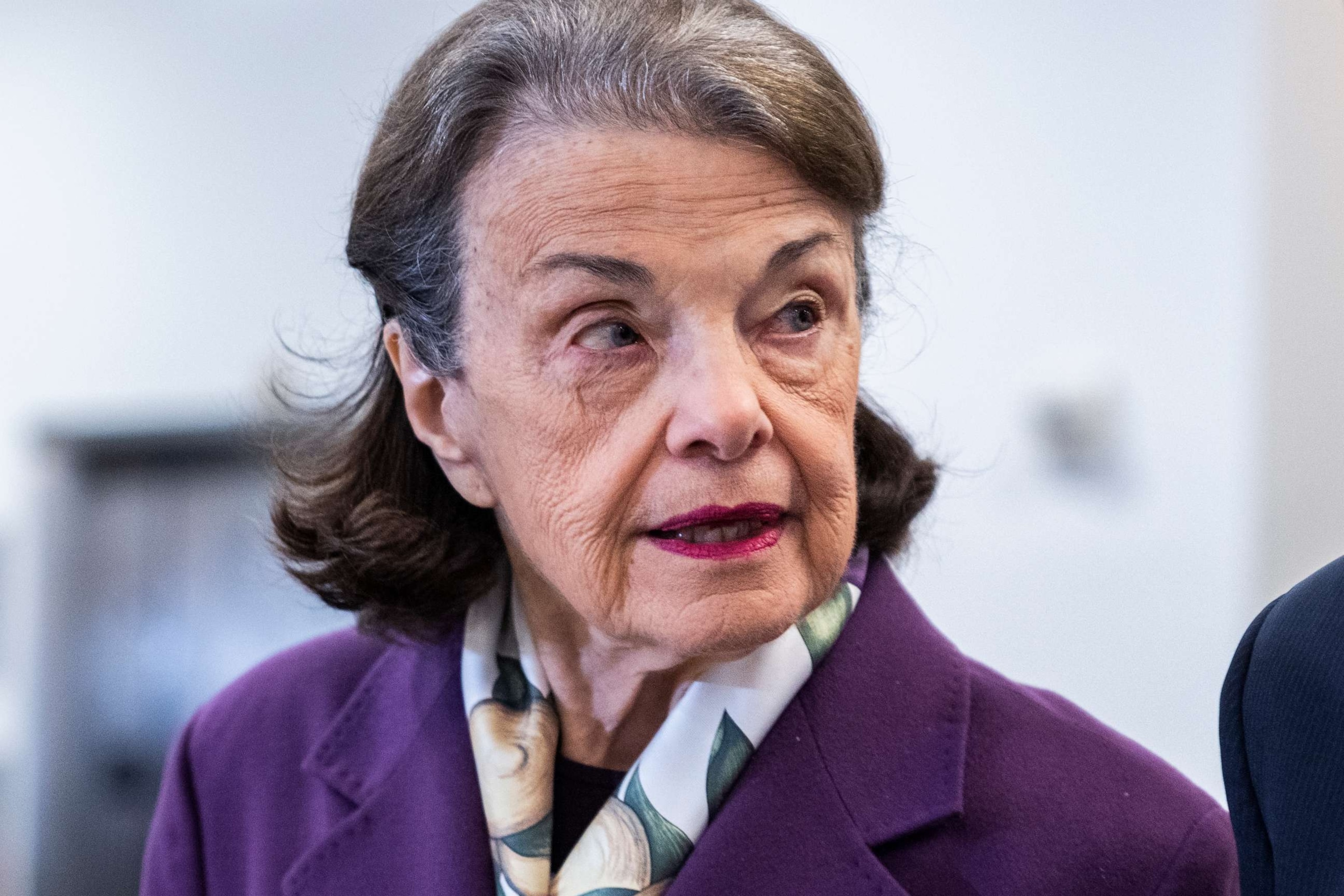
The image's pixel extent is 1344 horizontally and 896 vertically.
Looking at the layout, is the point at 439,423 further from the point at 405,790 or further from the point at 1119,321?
the point at 1119,321

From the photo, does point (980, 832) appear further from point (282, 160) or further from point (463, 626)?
point (282, 160)

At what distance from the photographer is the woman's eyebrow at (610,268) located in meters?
1.14

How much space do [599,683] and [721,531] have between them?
31cm

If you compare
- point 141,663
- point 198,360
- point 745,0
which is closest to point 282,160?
point 198,360

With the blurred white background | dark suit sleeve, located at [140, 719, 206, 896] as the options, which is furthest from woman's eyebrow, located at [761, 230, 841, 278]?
the blurred white background

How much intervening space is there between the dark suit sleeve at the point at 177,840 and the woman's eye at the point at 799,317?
2.95 ft

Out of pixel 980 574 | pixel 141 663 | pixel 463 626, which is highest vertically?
pixel 463 626

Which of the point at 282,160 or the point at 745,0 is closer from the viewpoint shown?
the point at 745,0

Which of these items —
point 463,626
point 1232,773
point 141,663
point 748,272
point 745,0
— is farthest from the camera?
point 141,663

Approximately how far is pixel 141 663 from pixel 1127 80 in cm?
299

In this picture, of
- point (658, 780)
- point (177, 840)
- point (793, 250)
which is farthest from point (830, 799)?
point (177, 840)

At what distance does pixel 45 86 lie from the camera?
4.09 m

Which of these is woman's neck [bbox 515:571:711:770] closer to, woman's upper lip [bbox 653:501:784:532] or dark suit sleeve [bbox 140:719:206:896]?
woman's upper lip [bbox 653:501:784:532]

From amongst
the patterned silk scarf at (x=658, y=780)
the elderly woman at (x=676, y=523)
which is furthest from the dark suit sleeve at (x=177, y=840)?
the patterned silk scarf at (x=658, y=780)
